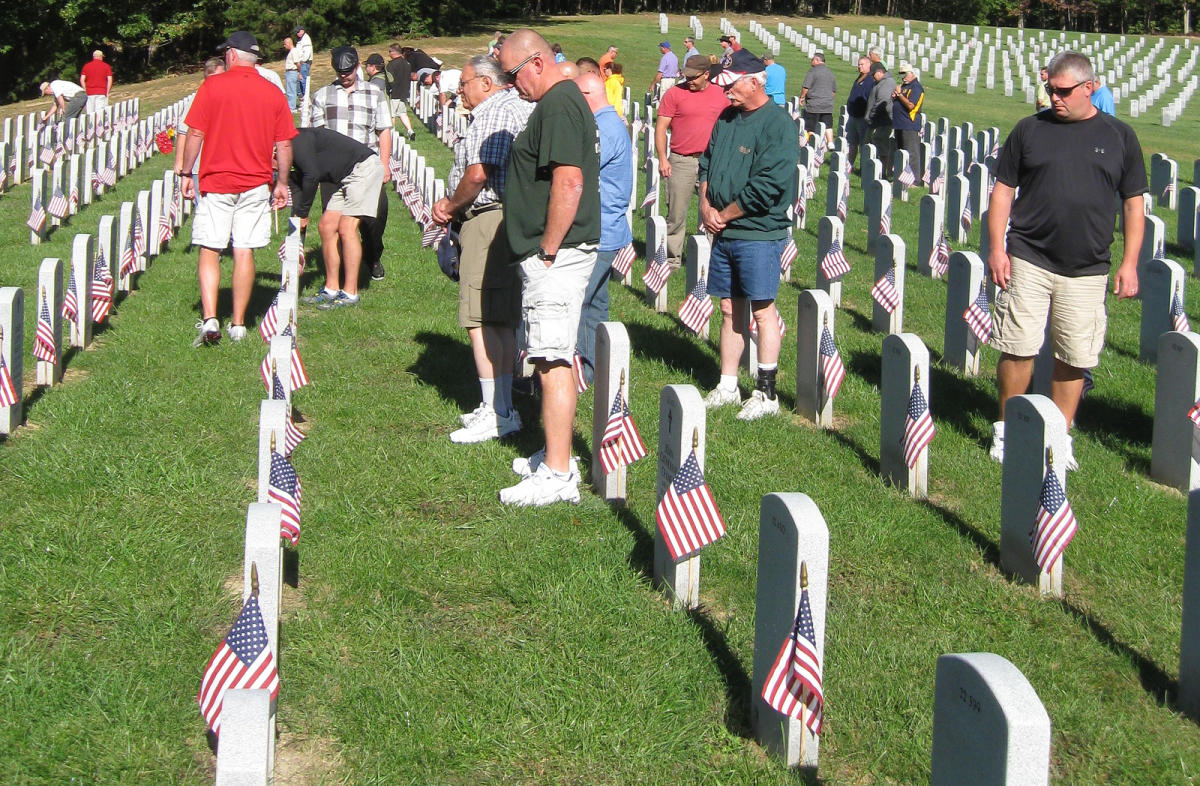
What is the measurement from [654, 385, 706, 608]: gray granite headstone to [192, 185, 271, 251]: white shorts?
5.11 metres

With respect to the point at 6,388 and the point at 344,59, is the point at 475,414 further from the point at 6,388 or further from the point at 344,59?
the point at 344,59

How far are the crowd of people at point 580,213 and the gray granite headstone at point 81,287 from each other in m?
0.78

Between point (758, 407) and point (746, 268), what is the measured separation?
0.87m

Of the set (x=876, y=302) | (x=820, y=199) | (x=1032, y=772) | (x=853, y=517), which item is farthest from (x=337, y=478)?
(x=820, y=199)

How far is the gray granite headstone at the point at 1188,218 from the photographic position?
49.2 ft

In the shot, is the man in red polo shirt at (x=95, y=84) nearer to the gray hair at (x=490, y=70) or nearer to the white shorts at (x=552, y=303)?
the gray hair at (x=490, y=70)

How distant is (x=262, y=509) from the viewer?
13.1ft

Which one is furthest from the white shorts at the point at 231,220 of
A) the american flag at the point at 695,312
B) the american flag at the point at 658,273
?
the american flag at the point at 658,273

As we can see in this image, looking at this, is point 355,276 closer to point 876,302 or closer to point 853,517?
point 876,302

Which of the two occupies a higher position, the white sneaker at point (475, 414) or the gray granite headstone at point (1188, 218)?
the gray granite headstone at point (1188, 218)

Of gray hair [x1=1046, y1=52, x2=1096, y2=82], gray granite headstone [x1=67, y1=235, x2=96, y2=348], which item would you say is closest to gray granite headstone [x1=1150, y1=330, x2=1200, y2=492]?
gray hair [x1=1046, y1=52, x2=1096, y2=82]

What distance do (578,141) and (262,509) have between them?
260 cm

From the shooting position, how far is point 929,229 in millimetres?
12797

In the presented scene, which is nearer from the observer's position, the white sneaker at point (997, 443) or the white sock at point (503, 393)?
the white sneaker at point (997, 443)
